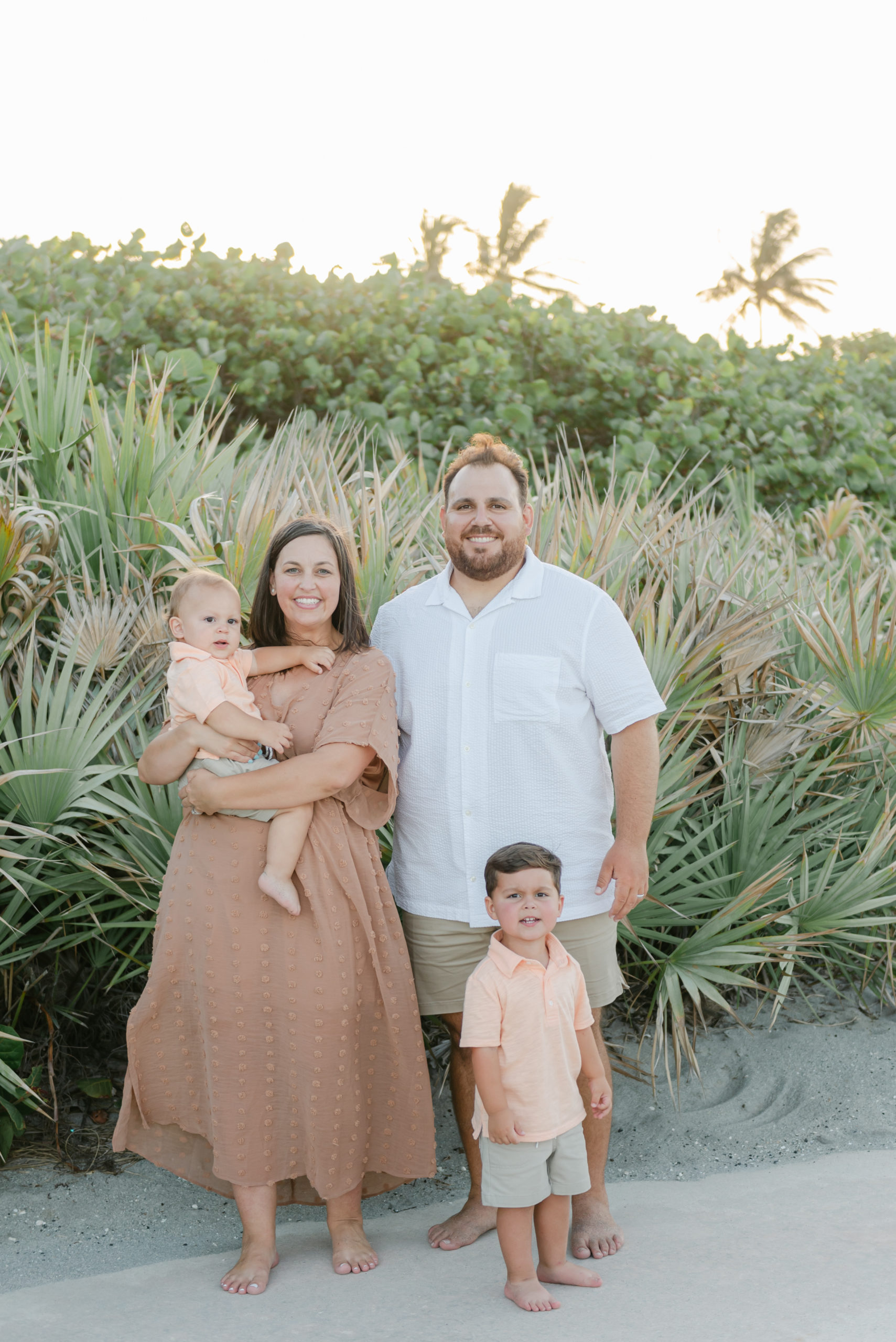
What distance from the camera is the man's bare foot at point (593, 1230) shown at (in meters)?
3.21

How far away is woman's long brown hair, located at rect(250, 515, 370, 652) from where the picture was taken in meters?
3.29

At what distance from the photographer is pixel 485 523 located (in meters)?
3.36

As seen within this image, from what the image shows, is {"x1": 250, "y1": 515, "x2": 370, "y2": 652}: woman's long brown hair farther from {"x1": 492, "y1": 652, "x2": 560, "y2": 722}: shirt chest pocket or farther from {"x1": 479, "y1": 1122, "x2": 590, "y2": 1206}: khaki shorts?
{"x1": 479, "y1": 1122, "x2": 590, "y2": 1206}: khaki shorts

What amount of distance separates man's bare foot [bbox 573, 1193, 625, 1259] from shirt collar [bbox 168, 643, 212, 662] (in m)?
1.83

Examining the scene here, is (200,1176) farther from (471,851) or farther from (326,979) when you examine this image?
(471,851)

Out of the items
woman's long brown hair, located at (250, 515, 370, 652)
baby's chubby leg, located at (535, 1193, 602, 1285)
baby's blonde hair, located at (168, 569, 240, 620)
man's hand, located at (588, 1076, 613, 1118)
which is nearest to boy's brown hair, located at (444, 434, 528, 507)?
woman's long brown hair, located at (250, 515, 370, 652)

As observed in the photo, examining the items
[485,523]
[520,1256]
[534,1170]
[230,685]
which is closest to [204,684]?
[230,685]

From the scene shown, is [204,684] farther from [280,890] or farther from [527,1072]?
[527,1072]

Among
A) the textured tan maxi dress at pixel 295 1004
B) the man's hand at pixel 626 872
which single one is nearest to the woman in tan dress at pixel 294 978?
the textured tan maxi dress at pixel 295 1004

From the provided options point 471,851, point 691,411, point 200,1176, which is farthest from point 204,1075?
point 691,411

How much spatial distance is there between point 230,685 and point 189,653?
139 millimetres

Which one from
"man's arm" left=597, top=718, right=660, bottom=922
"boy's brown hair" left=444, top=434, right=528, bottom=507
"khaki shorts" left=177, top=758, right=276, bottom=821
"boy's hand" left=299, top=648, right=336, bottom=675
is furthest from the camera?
"boy's brown hair" left=444, top=434, right=528, bottom=507

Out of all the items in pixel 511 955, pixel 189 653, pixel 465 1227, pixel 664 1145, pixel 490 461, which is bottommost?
pixel 664 1145

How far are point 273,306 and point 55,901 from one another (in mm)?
5794
